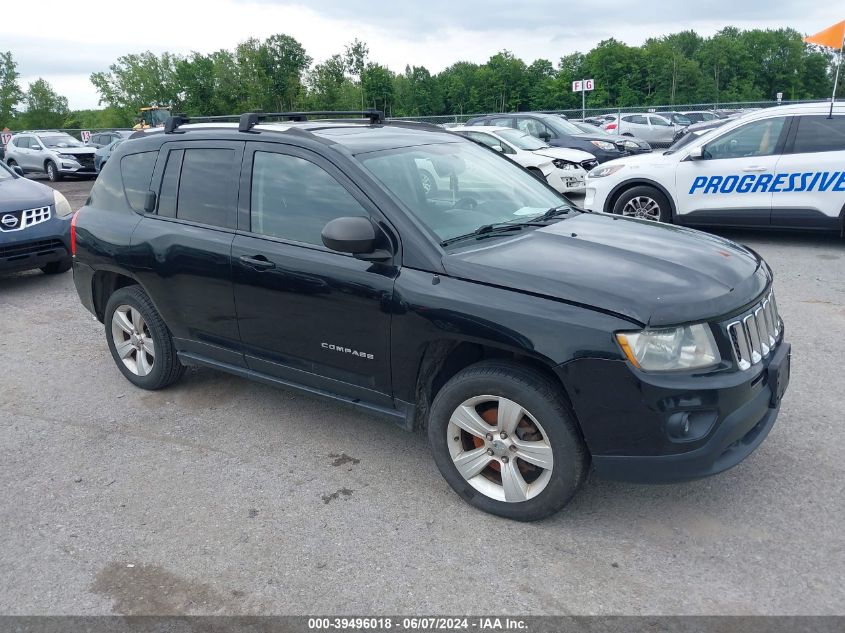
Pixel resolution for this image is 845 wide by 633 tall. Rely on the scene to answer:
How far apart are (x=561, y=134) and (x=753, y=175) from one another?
8.40 metres

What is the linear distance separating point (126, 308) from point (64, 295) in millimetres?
3690

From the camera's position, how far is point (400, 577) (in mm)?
3027

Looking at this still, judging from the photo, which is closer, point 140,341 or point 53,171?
point 140,341

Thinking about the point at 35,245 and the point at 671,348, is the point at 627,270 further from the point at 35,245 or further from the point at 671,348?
the point at 35,245

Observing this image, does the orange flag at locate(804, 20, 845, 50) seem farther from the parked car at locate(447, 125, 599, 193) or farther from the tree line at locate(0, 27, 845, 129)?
the tree line at locate(0, 27, 845, 129)

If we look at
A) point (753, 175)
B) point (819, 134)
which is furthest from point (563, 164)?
point (819, 134)

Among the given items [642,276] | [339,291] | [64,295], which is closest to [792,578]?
[642,276]

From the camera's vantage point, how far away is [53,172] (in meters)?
24.3

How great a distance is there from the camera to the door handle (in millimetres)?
3986

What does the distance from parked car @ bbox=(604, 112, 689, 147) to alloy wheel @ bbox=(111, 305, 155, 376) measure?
1046 inches

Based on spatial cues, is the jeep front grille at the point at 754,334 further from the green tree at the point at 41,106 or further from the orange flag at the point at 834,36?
the green tree at the point at 41,106

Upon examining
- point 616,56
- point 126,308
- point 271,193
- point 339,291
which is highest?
point 616,56

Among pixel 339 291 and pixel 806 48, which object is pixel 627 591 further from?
pixel 806 48

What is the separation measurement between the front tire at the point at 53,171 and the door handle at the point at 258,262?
2318 centimetres
